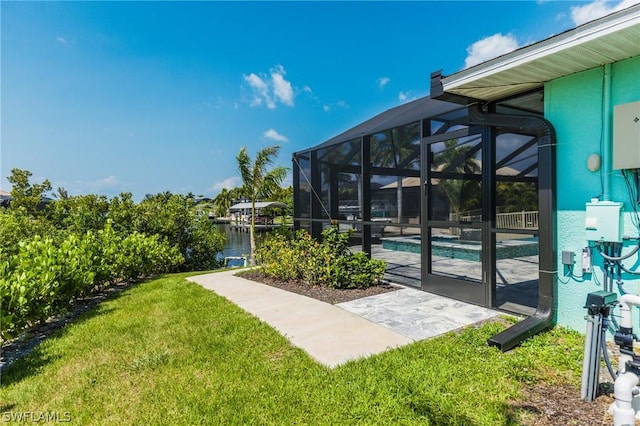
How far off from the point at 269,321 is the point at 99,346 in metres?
1.81

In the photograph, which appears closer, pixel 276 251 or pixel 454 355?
pixel 454 355

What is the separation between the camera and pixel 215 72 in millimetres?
11023

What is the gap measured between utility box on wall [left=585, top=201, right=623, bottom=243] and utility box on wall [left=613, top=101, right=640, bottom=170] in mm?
361

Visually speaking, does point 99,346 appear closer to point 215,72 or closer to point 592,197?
point 592,197

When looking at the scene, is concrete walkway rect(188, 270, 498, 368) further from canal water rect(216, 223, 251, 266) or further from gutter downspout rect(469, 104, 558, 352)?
canal water rect(216, 223, 251, 266)

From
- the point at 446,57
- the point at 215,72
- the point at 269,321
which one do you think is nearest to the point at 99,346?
the point at 269,321

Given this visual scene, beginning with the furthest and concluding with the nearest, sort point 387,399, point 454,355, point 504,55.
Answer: point 504,55, point 454,355, point 387,399

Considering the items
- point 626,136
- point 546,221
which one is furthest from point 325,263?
point 626,136

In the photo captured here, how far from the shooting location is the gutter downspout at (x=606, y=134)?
9.69 ft

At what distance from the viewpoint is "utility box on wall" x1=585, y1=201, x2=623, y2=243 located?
9.32 feet

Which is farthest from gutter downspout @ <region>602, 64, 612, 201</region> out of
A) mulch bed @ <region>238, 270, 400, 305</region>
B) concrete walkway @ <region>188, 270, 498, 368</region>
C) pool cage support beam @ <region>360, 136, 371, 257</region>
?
pool cage support beam @ <region>360, 136, 371, 257</region>

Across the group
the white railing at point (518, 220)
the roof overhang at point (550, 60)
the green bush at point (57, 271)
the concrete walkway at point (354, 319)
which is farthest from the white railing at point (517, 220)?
the green bush at point (57, 271)

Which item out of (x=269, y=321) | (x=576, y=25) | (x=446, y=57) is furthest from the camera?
(x=446, y=57)

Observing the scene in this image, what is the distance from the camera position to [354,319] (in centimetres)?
384
